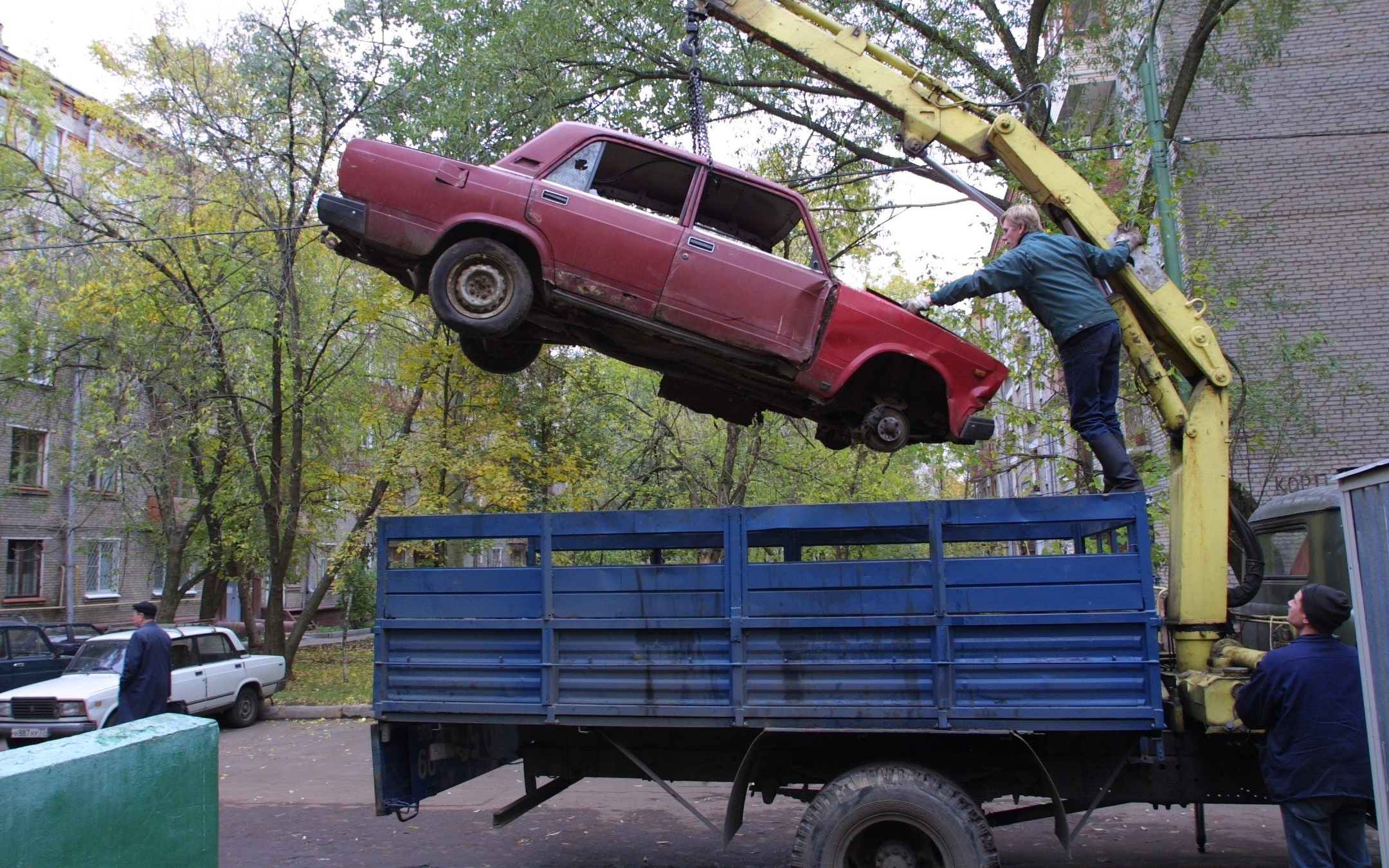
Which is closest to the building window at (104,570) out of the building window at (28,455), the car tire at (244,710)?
the building window at (28,455)

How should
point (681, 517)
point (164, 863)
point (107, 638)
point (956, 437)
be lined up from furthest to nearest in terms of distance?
1. point (107, 638)
2. point (956, 437)
3. point (681, 517)
4. point (164, 863)

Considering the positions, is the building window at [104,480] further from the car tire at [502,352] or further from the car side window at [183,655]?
the car tire at [502,352]

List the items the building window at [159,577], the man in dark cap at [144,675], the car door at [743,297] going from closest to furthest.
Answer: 1. the car door at [743,297]
2. the man in dark cap at [144,675]
3. the building window at [159,577]

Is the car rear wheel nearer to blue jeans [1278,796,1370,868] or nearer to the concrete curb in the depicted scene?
blue jeans [1278,796,1370,868]

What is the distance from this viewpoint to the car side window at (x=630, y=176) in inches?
223

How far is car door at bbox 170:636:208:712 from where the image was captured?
11.6 meters

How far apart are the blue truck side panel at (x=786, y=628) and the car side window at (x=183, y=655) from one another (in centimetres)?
887

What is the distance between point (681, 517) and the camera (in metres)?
4.62

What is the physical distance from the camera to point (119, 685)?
9.11 metres

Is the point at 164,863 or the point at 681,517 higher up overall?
the point at 681,517

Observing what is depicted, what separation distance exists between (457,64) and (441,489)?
6.72 meters

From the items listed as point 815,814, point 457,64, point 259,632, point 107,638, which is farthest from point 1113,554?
point 259,632

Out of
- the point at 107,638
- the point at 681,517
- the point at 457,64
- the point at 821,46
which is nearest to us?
the point at 681,517

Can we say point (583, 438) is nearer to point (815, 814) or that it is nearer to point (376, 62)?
point (376, 62)
